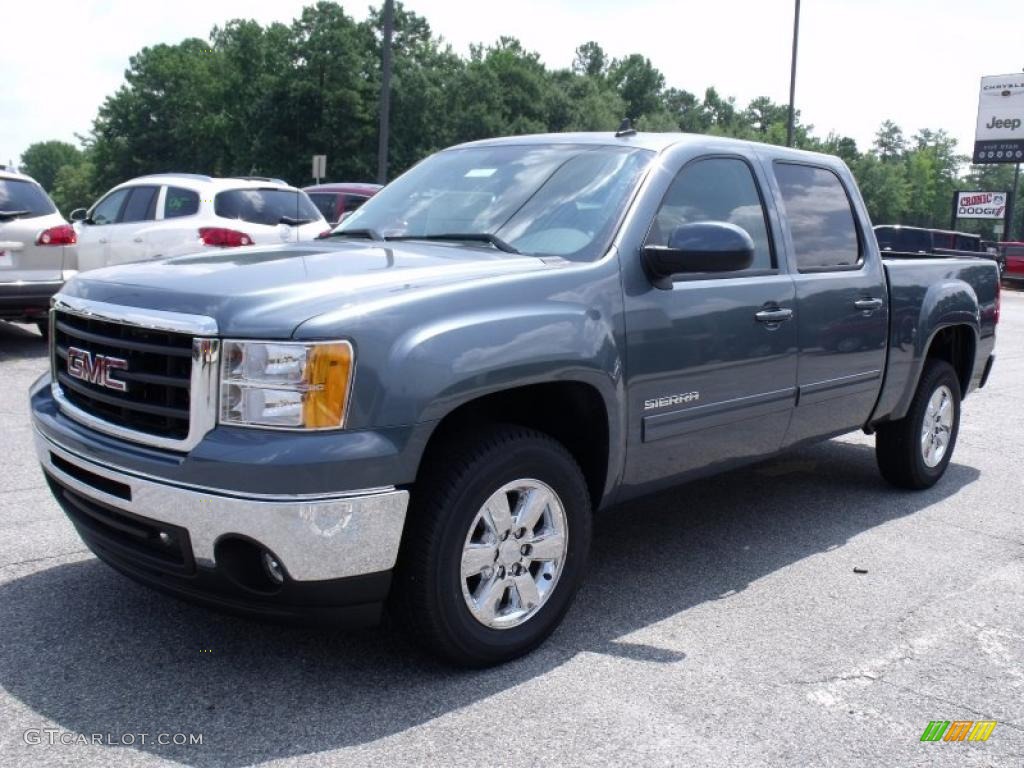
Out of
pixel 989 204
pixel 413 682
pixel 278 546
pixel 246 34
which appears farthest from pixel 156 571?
pixel 246 34

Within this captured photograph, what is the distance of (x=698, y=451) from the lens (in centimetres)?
427

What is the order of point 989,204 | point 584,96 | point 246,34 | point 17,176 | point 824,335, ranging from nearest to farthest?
point 824,335
point 17,176
point 989,204
point 246,34
point 584,96

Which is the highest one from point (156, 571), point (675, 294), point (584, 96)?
point (584, 96)

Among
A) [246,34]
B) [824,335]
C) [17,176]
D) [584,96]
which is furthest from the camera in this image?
[584,96]

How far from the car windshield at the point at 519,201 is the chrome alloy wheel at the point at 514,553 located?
3.09 ft

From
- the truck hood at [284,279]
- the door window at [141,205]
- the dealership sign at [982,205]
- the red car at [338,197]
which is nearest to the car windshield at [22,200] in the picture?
the door window at [141,205]

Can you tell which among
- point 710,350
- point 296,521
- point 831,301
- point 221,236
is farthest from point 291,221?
point 296,521

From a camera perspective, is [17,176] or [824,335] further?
[17,176]

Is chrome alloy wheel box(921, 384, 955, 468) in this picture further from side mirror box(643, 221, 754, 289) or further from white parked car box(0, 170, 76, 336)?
white parked car box(0, 170, 76, 336)

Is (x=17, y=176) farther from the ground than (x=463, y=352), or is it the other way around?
(x=17, y=176)

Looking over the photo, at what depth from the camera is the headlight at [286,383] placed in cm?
299

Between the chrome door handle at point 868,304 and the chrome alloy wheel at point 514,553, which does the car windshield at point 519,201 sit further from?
the chrome door handle at point 868,304

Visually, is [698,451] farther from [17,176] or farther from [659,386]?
[17,176]

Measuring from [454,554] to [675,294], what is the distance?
1.43m
